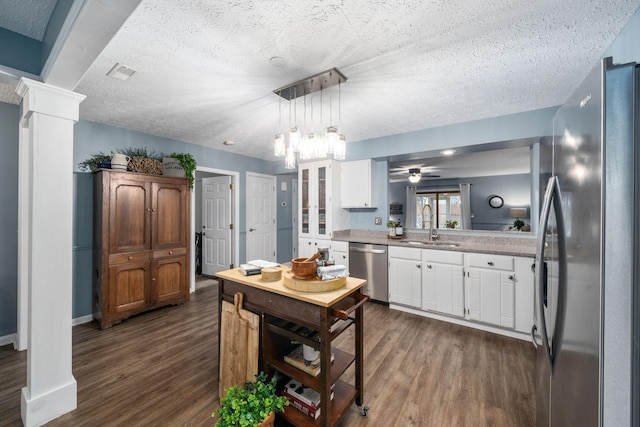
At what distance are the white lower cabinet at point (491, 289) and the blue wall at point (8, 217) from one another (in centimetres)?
491

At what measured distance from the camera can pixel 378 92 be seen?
2416 mm

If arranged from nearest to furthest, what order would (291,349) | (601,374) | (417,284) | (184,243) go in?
(601,374)
(291,349)
(417,284)
(184,243)

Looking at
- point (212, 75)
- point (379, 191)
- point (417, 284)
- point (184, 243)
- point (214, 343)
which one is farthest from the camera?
point (379, 191)

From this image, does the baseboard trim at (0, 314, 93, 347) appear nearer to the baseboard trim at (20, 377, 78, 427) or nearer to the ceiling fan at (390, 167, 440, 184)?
the baseboard trim at (20, 377, 78, 427)

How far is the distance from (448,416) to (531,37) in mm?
2559

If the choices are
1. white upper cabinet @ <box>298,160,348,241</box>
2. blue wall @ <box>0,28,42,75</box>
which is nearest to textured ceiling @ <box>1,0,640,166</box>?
blue wall @ <box>0,28,42,75</box>

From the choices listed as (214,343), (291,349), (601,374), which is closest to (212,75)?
(291,349)

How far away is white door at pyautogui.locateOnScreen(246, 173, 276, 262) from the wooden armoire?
1.56m

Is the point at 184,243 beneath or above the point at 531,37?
beneath

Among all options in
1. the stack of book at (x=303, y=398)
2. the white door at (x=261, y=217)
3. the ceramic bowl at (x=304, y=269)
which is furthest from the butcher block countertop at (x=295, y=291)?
the white door at (x=261, y=217)

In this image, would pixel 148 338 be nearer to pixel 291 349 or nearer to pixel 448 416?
pixel 291 349

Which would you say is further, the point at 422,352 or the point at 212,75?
the point at 422,352

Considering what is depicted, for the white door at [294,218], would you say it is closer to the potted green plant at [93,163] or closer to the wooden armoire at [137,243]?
the wooden armoire at [137,243]

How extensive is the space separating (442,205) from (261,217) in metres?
5.69
